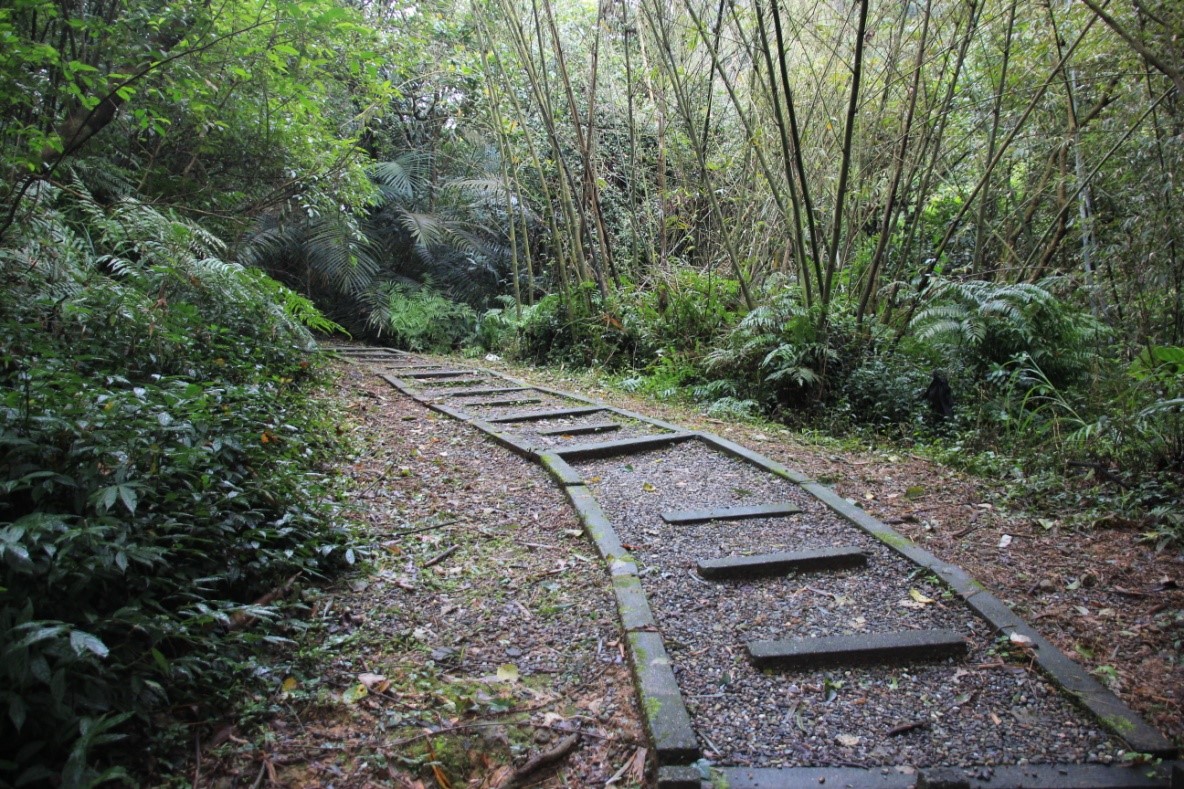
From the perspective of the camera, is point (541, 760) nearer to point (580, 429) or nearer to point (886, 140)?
point (580, 429)

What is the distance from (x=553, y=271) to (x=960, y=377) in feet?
19.3

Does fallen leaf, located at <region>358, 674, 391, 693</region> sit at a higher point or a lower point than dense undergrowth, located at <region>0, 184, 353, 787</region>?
lower

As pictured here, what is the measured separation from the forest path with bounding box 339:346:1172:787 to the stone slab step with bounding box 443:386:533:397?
8.02ft

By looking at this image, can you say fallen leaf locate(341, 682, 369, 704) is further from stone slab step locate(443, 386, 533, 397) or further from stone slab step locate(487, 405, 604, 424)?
stone slab step locate(443, 386, 533, 397)

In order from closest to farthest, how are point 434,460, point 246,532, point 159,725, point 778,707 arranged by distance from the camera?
1. point 159,725
2. point 778,707
3. point 246,532
4. point 434,460

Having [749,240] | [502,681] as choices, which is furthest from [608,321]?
[502,681]

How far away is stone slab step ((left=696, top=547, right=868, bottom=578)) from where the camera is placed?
2473 mm

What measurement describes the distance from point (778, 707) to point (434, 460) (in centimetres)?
248

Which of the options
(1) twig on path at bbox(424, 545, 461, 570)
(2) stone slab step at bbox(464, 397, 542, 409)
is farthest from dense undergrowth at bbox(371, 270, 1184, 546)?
(1) twig on path at bbox(424, 545, 461, 570)

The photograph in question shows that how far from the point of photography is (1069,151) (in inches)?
210

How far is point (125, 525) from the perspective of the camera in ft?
5.67

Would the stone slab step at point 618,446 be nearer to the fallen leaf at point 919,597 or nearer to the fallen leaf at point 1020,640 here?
the fallen leaf at point 919,597

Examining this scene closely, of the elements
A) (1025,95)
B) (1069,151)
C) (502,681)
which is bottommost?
(502,681)

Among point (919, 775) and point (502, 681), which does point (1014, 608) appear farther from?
point (502, 681)
